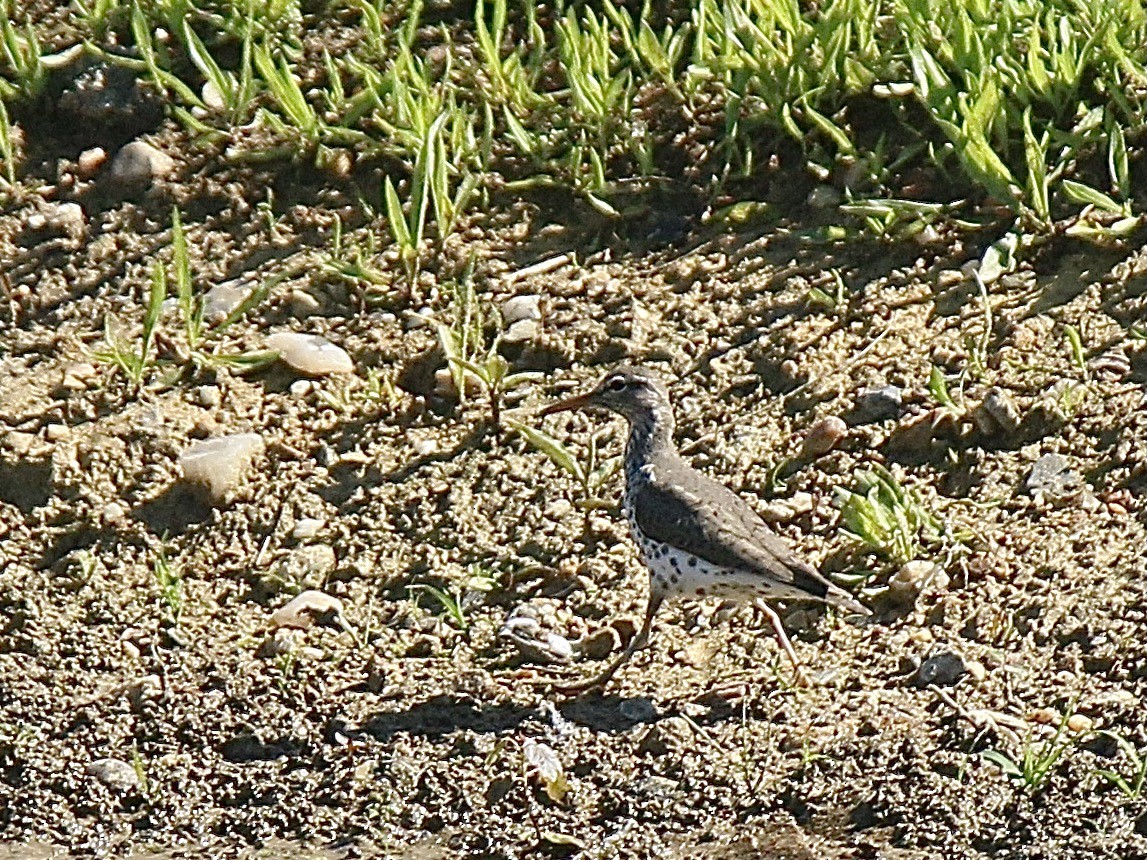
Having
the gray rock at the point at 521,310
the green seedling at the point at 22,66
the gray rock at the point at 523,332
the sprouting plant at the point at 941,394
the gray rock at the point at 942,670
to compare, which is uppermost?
the green seedling at the point at 22,66

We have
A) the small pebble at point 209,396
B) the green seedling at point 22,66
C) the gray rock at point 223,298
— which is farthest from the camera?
the green seedling at point 22,66

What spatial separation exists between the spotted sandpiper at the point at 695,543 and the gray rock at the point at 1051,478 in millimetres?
791

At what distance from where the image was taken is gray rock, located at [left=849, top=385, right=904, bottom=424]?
7.77 meters

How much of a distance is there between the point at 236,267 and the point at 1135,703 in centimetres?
389

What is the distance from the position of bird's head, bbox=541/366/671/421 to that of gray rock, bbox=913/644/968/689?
4.51 feet

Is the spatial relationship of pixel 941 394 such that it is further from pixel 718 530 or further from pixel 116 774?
pixel 116 774

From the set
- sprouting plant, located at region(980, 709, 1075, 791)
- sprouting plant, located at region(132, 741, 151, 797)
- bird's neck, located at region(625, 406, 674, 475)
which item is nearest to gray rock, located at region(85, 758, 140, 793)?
sprouting plant, located at region(132, 741, 151, 797)

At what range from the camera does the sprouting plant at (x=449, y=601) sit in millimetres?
7348

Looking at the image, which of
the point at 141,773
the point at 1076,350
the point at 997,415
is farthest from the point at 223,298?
the point at 1076,350

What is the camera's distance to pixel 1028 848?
6.28 meters

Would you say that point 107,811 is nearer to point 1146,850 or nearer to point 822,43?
point 1146,850

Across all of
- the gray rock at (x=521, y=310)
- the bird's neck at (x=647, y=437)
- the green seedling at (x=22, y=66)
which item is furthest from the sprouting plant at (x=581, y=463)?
the green seedling at (x=22, y=66)

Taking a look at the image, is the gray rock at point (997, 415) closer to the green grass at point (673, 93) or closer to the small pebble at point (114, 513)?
the green grass at point (673, 93)

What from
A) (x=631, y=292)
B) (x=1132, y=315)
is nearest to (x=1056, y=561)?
(x=1132, y=315)
